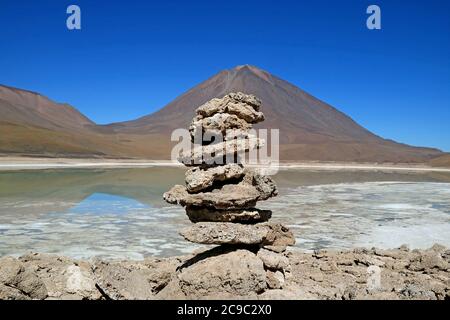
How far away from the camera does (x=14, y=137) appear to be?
291ft

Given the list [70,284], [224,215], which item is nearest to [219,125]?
[224,215]

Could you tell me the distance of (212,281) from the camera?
19.6ft

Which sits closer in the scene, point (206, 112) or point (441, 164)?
point (206, 112)

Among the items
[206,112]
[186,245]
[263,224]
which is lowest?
[186,245]

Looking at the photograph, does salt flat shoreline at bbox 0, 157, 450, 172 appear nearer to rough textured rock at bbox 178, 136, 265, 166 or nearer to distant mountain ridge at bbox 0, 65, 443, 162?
distant mountain ridge at bbox 0, 65, 443, 162

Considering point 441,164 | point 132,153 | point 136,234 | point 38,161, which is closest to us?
point 136,234

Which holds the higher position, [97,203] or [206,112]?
[206,112]

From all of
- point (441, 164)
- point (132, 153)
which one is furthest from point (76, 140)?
point (441, 164)

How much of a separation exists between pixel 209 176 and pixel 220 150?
0.44 metres

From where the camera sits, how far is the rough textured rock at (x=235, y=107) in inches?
276

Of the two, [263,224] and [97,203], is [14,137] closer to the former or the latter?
[97,203]

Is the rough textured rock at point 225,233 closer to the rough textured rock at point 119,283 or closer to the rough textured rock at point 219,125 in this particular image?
the rough textured rock at point 119,283
